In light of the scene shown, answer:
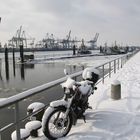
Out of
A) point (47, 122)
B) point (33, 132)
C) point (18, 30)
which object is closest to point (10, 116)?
point (33, 132)

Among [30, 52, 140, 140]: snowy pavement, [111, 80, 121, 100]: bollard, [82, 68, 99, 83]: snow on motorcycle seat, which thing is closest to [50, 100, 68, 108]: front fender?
[30, 52, 140, 140]: snowy pavement

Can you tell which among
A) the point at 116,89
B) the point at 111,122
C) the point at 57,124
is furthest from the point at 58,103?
the point at 116,89

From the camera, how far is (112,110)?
665cm

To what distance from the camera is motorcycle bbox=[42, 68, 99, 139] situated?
4.73 metres

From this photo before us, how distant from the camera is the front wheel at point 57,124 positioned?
4.71m

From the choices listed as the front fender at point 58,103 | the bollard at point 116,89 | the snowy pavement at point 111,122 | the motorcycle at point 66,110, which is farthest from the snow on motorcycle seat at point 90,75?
the bollard at point 116,89

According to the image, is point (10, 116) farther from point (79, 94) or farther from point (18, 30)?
point (18, 30)

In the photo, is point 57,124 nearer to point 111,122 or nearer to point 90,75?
point 111,122

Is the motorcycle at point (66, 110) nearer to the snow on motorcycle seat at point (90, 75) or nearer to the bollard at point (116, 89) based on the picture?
the snow on motorcycle seat at point (90, 75)

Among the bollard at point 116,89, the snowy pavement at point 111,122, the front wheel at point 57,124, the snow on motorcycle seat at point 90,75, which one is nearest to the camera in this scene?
the front wheel at point 57,124

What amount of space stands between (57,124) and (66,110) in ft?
0.98

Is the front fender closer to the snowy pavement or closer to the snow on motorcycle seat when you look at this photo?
the snowy pavement

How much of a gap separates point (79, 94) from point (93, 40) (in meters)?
183

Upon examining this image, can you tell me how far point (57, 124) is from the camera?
4.92 m
